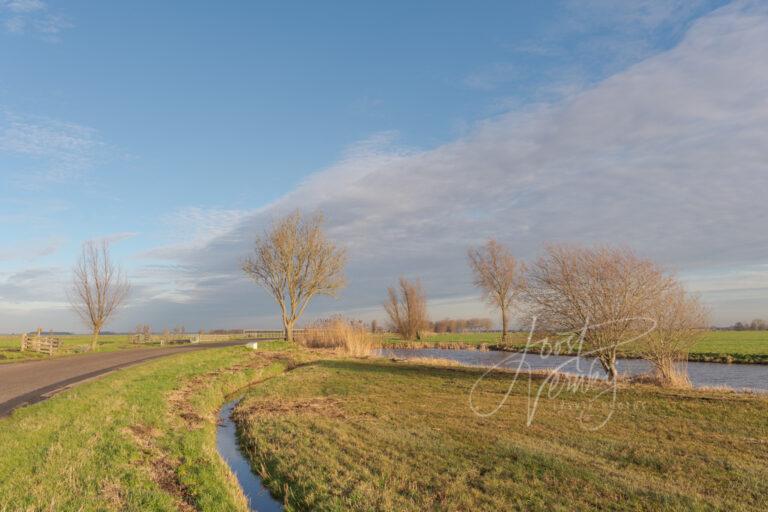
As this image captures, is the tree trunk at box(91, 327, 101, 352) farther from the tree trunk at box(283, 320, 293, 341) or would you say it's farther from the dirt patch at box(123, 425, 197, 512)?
the dirt patch at box(123, 425, 197, 512)

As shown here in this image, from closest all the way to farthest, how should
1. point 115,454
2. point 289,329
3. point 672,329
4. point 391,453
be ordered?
1. point 115,454
2. point 391,453
3. point 672,329
4. point 289,329

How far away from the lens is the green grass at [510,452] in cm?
734

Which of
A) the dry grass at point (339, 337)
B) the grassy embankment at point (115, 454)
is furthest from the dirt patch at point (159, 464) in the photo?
the dry grass at point (339, 337)

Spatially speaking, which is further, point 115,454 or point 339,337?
point 339,337

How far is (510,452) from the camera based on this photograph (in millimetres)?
9508

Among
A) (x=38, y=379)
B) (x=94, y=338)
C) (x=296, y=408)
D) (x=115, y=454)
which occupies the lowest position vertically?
(x=296, y=408)

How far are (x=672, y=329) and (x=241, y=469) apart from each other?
60.0 ft

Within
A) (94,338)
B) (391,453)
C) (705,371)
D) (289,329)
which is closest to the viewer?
(391,453)

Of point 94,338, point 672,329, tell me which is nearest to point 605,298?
point 672,329

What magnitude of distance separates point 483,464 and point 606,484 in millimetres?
2194

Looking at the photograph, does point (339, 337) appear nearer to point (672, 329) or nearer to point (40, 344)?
point (40, 344)

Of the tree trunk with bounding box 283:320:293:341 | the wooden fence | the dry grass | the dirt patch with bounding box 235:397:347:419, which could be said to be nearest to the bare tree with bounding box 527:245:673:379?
the dirt patch with bounding box 235:397:347:419

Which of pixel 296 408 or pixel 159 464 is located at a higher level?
pixel 159 464

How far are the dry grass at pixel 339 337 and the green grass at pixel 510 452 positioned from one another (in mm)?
21153
